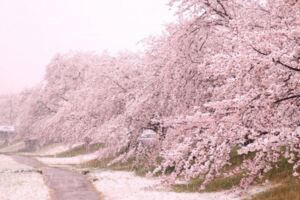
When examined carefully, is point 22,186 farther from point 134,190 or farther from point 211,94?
point 211,94

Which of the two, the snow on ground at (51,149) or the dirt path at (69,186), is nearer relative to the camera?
the dirt path at (69,186)

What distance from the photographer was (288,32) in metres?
11.0

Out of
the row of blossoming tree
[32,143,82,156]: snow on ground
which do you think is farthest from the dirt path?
[32,143,82,156]: snow on ground

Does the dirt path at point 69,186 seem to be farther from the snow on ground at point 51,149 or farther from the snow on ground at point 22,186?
the snow on ground at point 51,149

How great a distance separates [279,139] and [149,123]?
2129 cm

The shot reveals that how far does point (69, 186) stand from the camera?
1152 inches

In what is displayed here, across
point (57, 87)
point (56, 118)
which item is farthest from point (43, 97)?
point (56, 118)

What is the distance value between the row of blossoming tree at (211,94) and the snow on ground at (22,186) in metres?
5.00

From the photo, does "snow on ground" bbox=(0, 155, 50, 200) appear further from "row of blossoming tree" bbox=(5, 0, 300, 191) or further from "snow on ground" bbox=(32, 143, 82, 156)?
"snow on ground" bbox=(32, 143, 82, 156)

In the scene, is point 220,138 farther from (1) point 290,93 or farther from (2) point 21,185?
(2) point 21,185

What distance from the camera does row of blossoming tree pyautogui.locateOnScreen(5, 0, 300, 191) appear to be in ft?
36.8

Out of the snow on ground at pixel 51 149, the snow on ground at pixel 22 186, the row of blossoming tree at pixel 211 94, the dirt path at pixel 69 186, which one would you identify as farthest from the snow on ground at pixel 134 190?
the snow on ground at pixel 51 149

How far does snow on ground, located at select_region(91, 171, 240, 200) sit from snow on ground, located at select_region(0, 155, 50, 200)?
313cm

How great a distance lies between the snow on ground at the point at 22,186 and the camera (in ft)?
83.6
